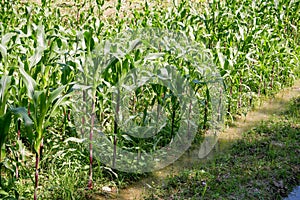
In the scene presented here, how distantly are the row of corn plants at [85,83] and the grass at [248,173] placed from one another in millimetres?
445

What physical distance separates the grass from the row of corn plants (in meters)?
0.45

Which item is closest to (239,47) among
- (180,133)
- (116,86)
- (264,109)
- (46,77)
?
(264,109)

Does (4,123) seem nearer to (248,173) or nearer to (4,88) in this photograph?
(4,88)

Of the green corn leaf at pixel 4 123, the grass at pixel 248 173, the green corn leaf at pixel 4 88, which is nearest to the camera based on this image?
the green corn leaf at pixel 4 123

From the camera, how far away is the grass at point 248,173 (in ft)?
12.8

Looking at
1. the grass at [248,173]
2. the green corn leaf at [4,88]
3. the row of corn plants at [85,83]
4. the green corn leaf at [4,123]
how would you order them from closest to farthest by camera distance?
the green corn leaf at [4,123]
the green corn leaf at [4,88]
the row of corn plants at [85,83]
the grass at [248,173]

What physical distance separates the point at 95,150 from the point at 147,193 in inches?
23.0

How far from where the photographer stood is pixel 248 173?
4.18 m

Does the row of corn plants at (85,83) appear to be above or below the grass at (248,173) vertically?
above

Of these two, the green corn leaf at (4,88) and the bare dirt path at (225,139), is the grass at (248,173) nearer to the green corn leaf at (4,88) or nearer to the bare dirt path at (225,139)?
the bare dirt path at (225,139)

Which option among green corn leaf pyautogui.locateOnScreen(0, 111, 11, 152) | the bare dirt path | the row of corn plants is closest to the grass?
the bare dirt path

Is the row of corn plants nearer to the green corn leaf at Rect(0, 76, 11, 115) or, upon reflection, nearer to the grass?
the green corn leaf at Rect(0, 76, 11, 115)

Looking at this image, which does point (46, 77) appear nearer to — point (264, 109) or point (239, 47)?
point (239, 47)

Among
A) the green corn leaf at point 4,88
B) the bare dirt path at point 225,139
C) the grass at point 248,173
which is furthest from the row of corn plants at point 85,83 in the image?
the grass at point 248,173
